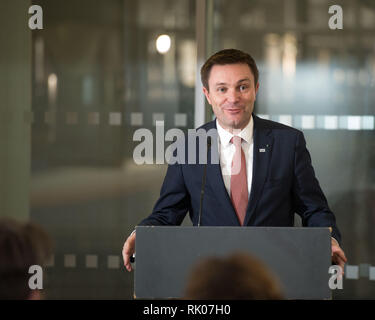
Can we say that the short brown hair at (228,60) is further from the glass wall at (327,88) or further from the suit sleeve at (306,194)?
the glass wall at (327,88)

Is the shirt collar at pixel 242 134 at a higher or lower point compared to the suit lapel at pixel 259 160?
higher

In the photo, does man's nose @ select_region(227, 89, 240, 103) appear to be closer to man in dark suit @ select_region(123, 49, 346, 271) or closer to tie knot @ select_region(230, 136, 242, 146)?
man in dark suit @ select_region(123, 49, 346, 271)

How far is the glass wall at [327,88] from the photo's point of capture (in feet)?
11.6

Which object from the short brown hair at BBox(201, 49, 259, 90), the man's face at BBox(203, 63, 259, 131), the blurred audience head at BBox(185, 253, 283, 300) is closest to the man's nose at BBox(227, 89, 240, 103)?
the man's face at BBox(203, 63, 259, 131)

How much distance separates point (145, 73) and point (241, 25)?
63cm

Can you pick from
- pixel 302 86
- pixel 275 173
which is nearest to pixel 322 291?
pixel 275 173

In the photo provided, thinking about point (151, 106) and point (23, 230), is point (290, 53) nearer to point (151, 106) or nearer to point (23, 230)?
point (151, 106)

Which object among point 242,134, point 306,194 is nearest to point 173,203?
point 242,134

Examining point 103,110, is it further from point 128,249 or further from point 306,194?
point 128,249

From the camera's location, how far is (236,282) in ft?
4.16

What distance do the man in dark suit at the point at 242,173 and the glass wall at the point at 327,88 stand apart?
1.35 meters

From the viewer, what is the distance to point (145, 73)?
3.65 metres

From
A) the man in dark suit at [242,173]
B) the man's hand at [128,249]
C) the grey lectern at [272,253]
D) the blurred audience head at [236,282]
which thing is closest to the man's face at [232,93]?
the man in dark suit at [242,173]

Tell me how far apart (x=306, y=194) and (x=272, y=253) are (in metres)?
0.70
